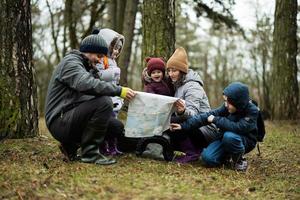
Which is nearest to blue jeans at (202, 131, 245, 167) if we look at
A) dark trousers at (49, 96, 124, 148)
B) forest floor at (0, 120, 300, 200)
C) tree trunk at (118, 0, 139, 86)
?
forest floor at (0, 120, 300, 200)

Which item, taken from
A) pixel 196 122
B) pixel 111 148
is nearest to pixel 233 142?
pixel 196 122

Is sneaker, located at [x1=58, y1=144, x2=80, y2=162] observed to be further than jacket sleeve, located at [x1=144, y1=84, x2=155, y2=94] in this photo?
No

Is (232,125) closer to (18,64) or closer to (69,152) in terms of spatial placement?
(69,152)

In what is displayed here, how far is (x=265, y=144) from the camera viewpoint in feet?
24.5

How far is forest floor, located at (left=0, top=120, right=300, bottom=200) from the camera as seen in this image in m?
3.75

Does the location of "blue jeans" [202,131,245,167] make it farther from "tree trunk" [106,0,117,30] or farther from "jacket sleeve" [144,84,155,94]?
"tree trunk" [106,0,117,30]

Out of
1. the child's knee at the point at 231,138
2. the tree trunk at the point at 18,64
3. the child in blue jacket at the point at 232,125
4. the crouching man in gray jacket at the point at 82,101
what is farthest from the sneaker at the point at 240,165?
the tree trunk at the point at 18,64

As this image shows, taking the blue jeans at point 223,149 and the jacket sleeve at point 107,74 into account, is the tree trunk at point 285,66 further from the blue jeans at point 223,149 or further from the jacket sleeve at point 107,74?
the jacket sleeve at point 107,74

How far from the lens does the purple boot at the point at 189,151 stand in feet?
18.3

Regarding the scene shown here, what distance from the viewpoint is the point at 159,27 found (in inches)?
285

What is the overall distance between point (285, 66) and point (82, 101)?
8.03m

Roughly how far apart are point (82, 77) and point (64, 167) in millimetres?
876

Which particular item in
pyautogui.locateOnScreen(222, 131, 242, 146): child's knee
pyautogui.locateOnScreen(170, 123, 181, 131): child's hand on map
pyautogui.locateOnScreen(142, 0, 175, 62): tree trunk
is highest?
pyautogui.locateOnScreen(142, 0, 175, 62): tree trunk

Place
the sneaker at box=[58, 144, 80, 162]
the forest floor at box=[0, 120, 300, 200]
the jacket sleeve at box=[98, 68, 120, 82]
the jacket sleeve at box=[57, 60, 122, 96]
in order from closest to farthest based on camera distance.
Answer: the forest floor at box=[0, 120, 300, 200] < the jacket sleeve at box=[57, 60, 122, 96] < the sneaker at box=[58, 144, 80, 162] < the jacket sleeve at box=[98, 68, 120, 82]
